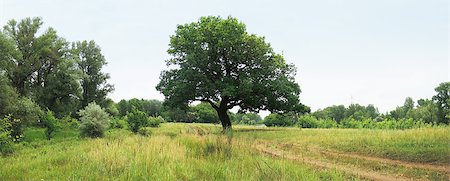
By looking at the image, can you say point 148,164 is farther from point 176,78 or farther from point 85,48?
point 85,48

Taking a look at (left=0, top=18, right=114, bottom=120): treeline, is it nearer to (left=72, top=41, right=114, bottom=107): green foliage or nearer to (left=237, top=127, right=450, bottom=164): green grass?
(left=72, top=41, right=114, bottom=107): green foliage

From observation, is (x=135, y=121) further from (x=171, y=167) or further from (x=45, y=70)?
(x=45, y=70)

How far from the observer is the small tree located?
23000 mm

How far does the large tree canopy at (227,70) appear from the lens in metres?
28.7

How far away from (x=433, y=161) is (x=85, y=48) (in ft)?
172

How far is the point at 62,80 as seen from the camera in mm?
42969

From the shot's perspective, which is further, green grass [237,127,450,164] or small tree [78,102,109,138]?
small tree [78,102,109,138]

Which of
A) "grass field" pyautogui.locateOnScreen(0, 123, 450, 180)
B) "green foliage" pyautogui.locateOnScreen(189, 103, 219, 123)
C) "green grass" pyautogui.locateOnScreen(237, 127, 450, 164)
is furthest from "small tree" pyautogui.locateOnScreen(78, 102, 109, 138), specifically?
"green foliage" pyautogui.locateOnScreen(189, 103, 219, 123)

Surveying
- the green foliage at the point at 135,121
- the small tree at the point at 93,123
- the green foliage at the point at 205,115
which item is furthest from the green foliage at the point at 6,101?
the green foliage at the point at 205,115

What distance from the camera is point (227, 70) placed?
31.2 meters

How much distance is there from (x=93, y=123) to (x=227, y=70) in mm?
13466

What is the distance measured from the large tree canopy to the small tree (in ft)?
24.0

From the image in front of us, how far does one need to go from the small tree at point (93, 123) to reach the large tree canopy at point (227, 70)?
7307 mm

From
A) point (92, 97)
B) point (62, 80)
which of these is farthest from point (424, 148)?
point (92, 97)
